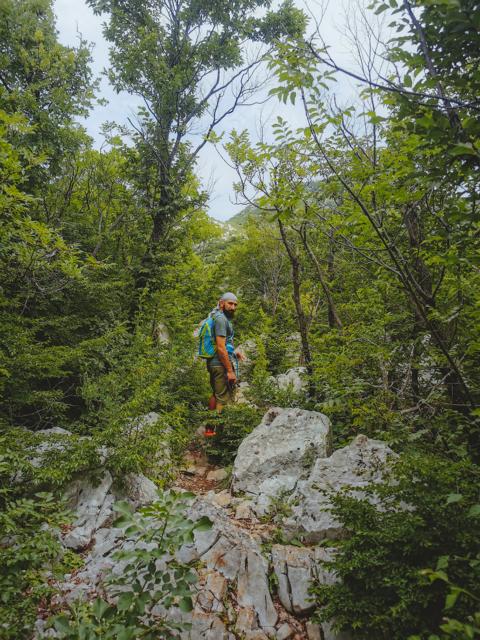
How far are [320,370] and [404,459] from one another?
129 inches

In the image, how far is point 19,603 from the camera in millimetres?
2242

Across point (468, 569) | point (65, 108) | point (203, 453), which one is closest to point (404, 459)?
point (468, 569)

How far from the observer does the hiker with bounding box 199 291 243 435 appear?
664cm

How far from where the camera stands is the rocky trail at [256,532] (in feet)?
8.77

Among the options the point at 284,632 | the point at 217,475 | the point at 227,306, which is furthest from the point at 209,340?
the point at 284,632

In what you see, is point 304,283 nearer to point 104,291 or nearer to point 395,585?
point 104,291

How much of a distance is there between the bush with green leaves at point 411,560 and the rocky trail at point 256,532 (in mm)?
360

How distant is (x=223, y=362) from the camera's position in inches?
264

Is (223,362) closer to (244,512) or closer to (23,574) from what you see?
(244,512)

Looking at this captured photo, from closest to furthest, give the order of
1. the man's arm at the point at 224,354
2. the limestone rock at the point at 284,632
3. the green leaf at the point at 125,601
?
the green leaf at the point at 125,601 → the limestone rock at the point at 284,632 → the man's arm at the point at 224,354

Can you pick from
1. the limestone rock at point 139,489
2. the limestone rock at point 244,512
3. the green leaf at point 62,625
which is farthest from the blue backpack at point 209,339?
the green leaf at point 62,625

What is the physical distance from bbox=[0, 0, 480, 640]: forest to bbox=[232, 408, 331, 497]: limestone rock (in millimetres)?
404

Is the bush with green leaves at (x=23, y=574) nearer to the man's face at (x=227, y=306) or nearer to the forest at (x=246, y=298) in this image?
the forest at (x=246, y=298)

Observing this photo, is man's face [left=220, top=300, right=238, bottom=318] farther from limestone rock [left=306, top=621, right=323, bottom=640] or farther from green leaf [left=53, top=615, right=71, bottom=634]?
green leaf [left=53, top=615, right=71, bottom=634]
